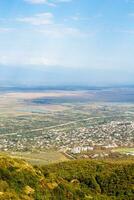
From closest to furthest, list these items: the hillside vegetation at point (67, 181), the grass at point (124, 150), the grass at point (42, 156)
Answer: the hillside vegetation at point (67, 181) < the grass at point (42, 156) < the grass at point (124, 150)

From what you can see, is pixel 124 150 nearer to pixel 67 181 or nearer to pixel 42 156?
pixel 42 156

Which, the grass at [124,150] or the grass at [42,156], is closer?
the grass at [42,156]

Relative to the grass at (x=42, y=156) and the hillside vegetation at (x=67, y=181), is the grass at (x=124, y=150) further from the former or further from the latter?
the hillside vegetation at (x=67, y=181)

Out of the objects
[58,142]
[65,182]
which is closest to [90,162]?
[65,182]

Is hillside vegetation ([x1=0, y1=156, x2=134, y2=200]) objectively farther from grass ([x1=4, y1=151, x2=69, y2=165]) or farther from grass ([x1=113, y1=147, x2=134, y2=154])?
grass ([x1=113, y1=147, x2=134, y2=154])

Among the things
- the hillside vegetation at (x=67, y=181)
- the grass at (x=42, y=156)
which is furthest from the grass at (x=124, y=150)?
the hillside vegetation at (x=67, y=181)

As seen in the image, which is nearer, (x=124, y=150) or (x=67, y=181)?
(x=67, y=181)

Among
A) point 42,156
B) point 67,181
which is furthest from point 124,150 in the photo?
point 67,181

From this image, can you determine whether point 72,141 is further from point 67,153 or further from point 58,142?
point 67,153
